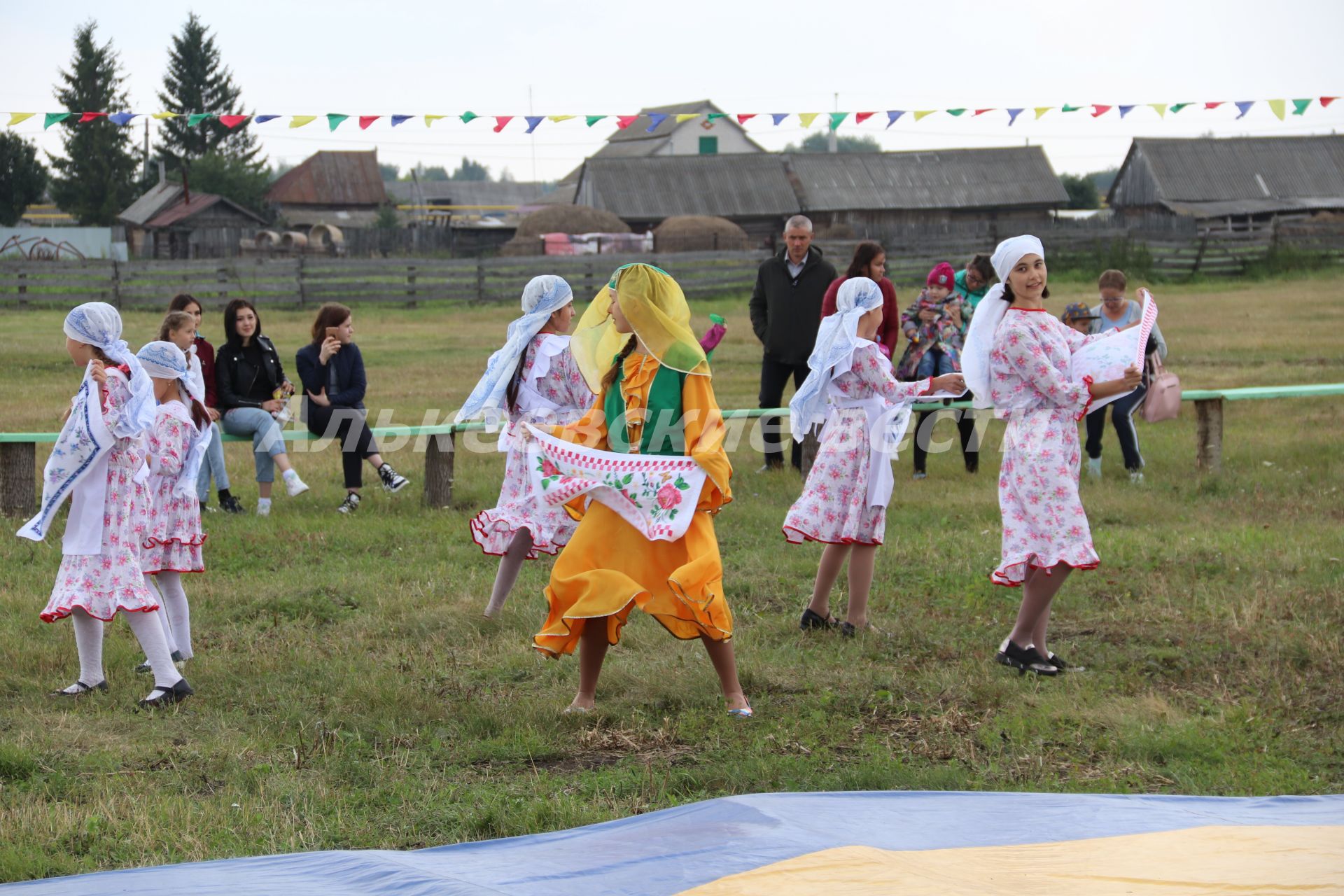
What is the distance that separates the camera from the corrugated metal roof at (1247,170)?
155 feet

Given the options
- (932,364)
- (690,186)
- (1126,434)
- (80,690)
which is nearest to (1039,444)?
(80,690)

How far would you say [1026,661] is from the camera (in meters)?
6.04

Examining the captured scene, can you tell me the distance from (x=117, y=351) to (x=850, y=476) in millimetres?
3505

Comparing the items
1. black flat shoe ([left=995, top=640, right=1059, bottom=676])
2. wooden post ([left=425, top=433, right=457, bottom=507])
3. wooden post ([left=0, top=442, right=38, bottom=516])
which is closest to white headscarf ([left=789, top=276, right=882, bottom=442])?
black flat shoe ([left=995, top=640, right=1059, bottom=676])

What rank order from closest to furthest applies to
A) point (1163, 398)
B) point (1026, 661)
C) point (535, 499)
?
point (1026, 661) → point (535, 499) → point (1163, 398)

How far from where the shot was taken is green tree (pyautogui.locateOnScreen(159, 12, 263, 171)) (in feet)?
261

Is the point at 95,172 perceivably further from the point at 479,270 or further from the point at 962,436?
the point at 962,436

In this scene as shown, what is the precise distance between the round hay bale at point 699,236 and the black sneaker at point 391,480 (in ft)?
93.9

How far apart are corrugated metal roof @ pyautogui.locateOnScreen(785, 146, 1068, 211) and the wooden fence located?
13.9 m

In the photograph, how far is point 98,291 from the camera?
27.8m

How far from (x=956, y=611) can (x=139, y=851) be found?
4.42 metres

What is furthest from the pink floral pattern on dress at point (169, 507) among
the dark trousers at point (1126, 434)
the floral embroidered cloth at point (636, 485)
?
the dark trousers at point (1126, 434)

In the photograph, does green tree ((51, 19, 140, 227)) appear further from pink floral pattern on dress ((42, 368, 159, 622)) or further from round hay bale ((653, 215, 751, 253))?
pink floral pattern on dress ((42, 368, 159, 622))

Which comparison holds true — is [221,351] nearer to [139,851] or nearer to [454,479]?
[454,479]
